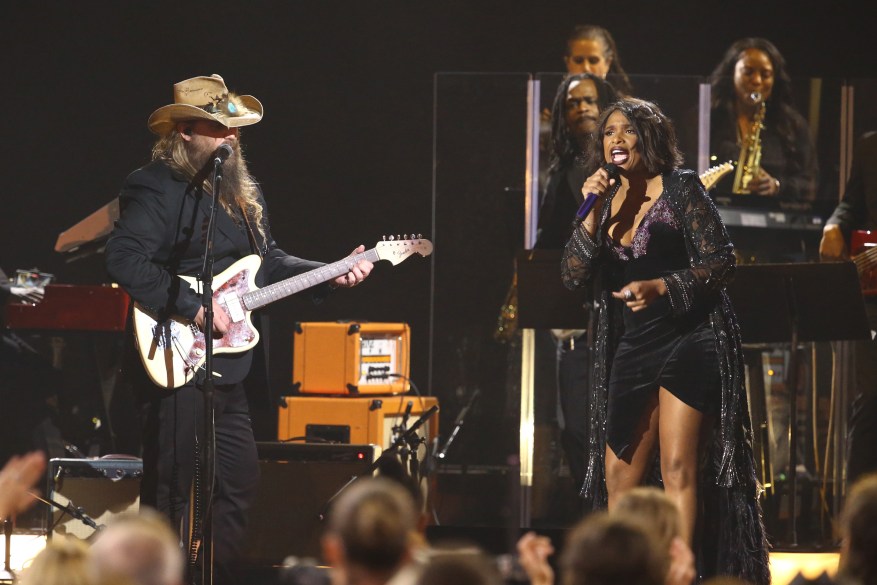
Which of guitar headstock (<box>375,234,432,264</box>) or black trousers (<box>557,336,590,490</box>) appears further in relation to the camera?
black trousers (<box>557,336,590,490</box>)

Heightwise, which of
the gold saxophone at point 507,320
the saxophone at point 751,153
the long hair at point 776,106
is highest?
the long hair at point 776,106

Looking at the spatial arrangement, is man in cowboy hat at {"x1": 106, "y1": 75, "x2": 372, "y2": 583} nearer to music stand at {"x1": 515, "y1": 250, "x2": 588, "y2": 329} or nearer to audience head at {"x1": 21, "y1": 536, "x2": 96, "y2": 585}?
music stand at {"x1": 515, "y1": 250, "x2": 588, "y2": 329}

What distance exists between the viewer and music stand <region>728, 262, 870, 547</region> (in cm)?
575

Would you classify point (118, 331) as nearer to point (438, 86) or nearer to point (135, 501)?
point (135, 501)

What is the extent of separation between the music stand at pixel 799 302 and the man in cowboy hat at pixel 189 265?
2049mm

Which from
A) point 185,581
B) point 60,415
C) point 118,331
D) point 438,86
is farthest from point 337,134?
point 185,581

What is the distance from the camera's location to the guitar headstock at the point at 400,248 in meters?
5.32

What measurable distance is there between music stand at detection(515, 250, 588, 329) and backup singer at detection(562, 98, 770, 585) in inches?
47.0

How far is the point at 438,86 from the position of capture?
7289 mm

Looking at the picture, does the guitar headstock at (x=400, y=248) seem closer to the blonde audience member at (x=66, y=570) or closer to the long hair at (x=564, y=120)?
the long hair at (x=564, y=120)

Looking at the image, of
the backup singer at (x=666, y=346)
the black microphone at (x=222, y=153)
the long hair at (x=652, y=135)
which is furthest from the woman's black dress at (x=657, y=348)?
the black microphone at (x=222, y=153)

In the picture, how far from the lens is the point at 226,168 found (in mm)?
4980

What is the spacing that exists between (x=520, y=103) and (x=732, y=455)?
3.49 metres

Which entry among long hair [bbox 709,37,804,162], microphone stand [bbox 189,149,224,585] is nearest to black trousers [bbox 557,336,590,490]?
long hair [bbox 709,37,804,162]
